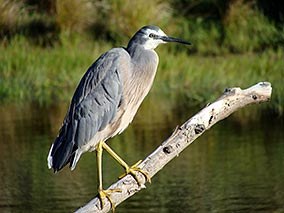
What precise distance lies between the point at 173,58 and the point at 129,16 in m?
1.77

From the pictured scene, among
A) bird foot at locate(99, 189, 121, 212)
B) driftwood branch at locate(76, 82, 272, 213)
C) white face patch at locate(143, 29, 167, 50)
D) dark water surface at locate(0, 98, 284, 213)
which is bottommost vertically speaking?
dark water surface at locate(0, 98, 284, 213)

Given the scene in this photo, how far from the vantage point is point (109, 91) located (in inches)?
324

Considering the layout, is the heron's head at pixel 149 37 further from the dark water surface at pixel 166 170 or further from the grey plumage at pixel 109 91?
the dark water surface at pixel 166 170

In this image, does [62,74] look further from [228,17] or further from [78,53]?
[228,17]

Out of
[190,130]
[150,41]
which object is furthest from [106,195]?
[150,41]

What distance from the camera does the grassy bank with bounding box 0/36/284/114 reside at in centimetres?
1622

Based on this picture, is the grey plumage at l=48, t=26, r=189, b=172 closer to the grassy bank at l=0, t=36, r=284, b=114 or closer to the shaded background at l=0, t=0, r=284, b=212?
the shaded background at l=0, t=0, r=284, b=212

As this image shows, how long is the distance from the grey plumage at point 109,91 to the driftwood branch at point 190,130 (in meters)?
0.56

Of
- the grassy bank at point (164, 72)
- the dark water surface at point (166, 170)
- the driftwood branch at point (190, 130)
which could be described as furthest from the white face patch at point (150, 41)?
the grassy bank at point (164, 72)

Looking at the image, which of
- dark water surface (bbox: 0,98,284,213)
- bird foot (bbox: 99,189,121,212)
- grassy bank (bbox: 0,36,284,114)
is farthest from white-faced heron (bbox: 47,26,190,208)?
grassy bank (bbox: 0,36,284,114)

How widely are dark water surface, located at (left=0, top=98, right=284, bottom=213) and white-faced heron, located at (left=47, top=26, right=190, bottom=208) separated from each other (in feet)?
7.23

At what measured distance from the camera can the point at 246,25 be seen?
18.8m

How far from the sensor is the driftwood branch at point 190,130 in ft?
24.6

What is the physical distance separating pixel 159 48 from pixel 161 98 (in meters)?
1.83
